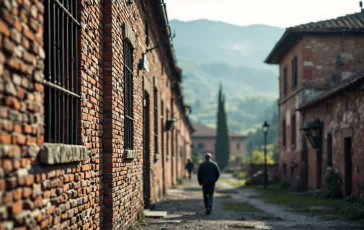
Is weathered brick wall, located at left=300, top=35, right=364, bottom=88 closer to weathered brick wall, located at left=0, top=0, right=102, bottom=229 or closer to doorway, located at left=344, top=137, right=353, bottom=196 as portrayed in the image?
doorway, located at left=344, top=137, right=353, bottom=196

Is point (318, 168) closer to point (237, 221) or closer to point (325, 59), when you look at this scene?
point (325, 59)

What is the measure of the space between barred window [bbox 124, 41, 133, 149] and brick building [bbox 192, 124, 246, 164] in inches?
3013

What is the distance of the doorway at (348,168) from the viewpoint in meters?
16.0

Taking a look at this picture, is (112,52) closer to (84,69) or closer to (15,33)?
(84,69)

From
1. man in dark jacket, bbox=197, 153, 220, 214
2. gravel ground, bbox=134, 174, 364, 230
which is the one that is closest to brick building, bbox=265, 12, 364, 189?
gravel ground, bbox=134, 174, 364, 230

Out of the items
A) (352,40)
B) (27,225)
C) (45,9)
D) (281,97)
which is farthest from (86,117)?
(281,97)

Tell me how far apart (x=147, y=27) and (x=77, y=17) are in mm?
6588

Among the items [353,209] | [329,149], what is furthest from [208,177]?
[329,149]

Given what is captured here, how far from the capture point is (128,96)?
28.7 feet

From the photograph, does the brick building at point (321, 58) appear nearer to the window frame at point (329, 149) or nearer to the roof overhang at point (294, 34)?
the roof overhang at point (294, 34)

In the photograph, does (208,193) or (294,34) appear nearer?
(208,193)

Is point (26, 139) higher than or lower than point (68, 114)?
lower

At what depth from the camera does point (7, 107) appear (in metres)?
3.21

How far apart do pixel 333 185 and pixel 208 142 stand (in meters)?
71.8
